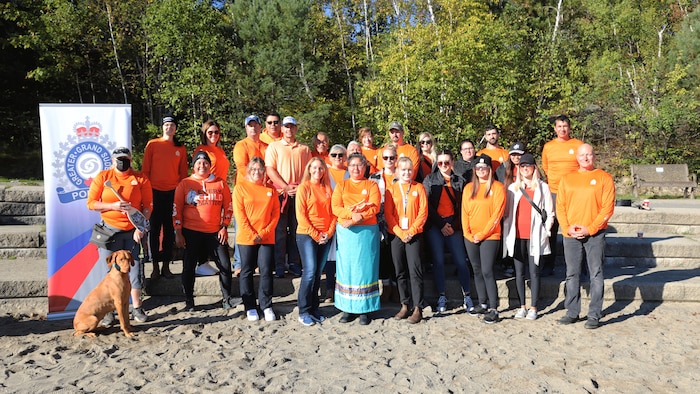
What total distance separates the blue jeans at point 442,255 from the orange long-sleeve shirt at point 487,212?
1.05ft

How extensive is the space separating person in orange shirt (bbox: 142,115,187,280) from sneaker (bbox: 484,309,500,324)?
369cm

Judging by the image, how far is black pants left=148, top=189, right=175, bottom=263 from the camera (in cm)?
591

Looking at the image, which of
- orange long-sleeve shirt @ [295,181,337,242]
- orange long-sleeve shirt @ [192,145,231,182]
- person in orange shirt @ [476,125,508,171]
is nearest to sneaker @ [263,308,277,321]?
orange long-sleeve shirt @ [295,181,337,242]

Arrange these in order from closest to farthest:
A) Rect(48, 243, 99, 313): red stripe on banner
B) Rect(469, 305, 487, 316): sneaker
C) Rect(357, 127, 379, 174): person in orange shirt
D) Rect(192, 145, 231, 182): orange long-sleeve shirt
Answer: Rect(48, 243, 99, 313): red stripe on banner < Rect(469, 305, 487, 316): sneaker < Rect(192, 145, 231, 182): orange long-sleeve shirt < Rect(357, 127, 379, 174): person in orange shirt

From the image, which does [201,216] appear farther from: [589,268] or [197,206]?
[589,268]

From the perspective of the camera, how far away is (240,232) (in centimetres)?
522

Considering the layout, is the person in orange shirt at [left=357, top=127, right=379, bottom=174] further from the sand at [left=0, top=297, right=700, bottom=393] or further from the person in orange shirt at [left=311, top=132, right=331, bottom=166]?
the sand at [left=0, top=297, right=700, bottom=393]

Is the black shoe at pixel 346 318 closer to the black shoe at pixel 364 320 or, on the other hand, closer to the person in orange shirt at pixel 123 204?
the black shoe at pixel 364 320

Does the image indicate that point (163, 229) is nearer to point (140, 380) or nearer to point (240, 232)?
point (240, 232)

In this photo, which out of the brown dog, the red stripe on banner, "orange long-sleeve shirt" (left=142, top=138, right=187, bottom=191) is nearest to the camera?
the brown dog

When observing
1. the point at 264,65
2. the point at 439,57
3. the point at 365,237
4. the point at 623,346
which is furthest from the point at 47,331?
the point at 264,65

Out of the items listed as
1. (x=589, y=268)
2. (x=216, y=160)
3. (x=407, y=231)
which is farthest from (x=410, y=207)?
(x=216, y=160)

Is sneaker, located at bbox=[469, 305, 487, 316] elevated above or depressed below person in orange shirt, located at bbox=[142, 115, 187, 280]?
below

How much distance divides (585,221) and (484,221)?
3.23 ft
